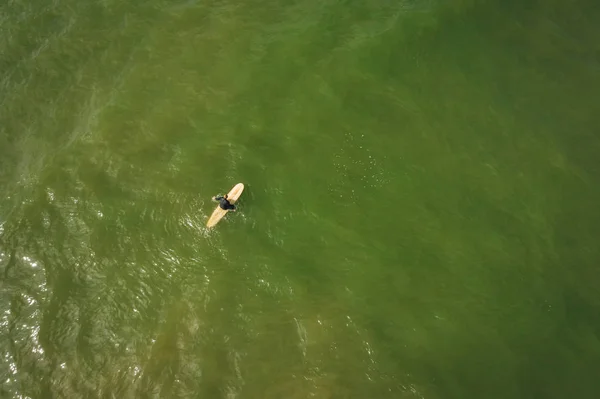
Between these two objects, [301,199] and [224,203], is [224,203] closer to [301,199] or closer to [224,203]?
[224,203]

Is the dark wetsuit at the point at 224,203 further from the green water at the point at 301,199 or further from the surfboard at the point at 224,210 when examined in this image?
the green water at the point at 301,199

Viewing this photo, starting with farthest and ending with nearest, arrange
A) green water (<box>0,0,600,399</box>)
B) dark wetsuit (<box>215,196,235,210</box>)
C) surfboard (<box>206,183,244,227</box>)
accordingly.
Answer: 1. surfboard (<box>206,183,244,227</box>)
2. dark wetsuit (<box>215,196,235,210</box>)
3. green water (<box>0,0,600,399</box>)

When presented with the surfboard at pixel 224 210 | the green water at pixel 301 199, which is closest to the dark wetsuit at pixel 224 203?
the surfboard at pixel 224 210

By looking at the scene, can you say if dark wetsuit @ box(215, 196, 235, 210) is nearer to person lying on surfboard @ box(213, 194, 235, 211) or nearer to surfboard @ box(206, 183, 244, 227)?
person lying on surfboard @ box(213, 194, 235, 211)

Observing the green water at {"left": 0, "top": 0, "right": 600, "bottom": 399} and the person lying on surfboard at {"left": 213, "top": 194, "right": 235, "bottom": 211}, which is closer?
the green water at {"left": 0, "top": 0, "right": 600, "bottom": 399}

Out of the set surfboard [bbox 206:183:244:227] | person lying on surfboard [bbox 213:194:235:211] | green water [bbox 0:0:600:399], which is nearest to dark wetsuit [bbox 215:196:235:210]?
person lying on surfboard [bbox 213:194:235:211]

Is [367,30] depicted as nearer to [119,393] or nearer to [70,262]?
[70,262]

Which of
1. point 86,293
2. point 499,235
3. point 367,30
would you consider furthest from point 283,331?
point 367,30

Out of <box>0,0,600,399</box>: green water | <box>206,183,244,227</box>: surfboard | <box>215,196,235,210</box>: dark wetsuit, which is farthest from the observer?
<box>206,183,244,227</box>: surfboard
